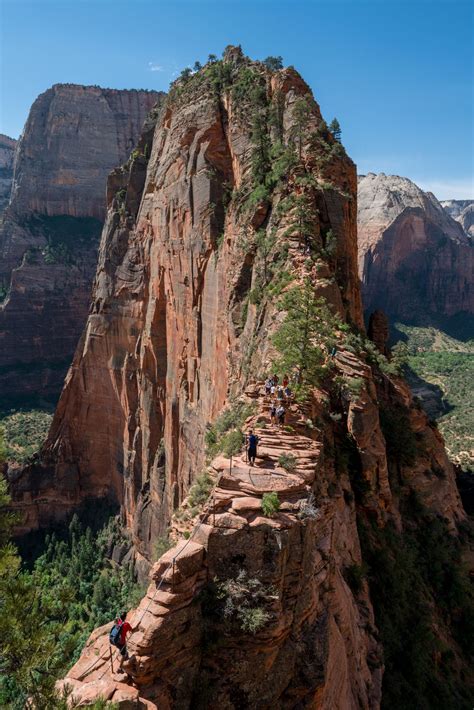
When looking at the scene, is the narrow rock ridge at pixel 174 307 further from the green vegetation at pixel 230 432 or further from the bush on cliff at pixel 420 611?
the bush on cliff at pixel 420 611

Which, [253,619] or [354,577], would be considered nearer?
[253,619]

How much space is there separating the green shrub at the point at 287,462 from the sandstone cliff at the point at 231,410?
0.05m

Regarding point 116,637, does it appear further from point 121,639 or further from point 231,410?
point 231,410

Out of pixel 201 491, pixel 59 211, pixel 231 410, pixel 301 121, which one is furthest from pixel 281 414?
pixel 59 211

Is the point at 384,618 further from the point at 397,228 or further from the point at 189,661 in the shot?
the point at 397,228

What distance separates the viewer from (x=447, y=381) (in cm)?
9269

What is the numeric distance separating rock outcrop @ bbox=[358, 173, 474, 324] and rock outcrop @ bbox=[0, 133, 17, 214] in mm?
114732

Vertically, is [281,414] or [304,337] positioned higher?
[304,337]

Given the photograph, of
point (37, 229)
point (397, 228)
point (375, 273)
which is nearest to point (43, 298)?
point (37, 229)

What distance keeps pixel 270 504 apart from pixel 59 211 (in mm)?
125380

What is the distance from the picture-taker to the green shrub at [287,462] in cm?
1462

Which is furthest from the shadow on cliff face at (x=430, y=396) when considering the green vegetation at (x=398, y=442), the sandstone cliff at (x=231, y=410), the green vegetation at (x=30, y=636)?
the green vegetation at (x=30, y=636)

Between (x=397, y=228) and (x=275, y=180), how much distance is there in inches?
4759

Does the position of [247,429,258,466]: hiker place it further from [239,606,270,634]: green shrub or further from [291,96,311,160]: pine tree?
[291,96,311,160]: pine tree
